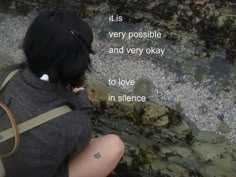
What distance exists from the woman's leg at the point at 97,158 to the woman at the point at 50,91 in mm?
83

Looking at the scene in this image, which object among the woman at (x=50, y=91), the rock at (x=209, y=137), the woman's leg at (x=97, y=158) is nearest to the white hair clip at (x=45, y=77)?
the woman at (x=50, y=91)

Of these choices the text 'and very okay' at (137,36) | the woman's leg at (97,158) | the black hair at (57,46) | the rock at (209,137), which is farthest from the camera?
the text 'and very okay' at (137,36)

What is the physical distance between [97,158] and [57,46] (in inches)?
22.4

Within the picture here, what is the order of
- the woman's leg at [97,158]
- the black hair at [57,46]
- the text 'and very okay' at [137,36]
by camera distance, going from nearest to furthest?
1. the black hair at [57,46]
2. the woman's leg at [97,158]
3. the text 'and very okay' at [137,36]

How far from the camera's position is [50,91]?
5.67 feet

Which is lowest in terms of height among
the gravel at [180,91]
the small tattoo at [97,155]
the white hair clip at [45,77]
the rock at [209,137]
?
the rock at [209,137]

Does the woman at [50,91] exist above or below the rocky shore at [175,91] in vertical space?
above

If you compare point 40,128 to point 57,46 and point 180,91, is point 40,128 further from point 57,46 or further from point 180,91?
point 180,91

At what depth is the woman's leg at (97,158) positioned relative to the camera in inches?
78.0

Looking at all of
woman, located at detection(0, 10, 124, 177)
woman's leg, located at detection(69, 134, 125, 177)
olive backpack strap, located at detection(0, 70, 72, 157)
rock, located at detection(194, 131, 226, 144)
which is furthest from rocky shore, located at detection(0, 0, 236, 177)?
olive backpack strap, located at detection(0, 70, 72, 157)

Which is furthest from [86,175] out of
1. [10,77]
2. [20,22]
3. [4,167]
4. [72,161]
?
[20,22]

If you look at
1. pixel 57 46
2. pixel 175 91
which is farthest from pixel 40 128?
pixel 175 91

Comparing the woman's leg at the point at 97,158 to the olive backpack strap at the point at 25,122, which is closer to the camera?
the olive backpack strap at the point at 25,122

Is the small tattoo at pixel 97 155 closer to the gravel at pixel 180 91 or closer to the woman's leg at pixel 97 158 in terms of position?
the woman's leg at pixel 97 158
